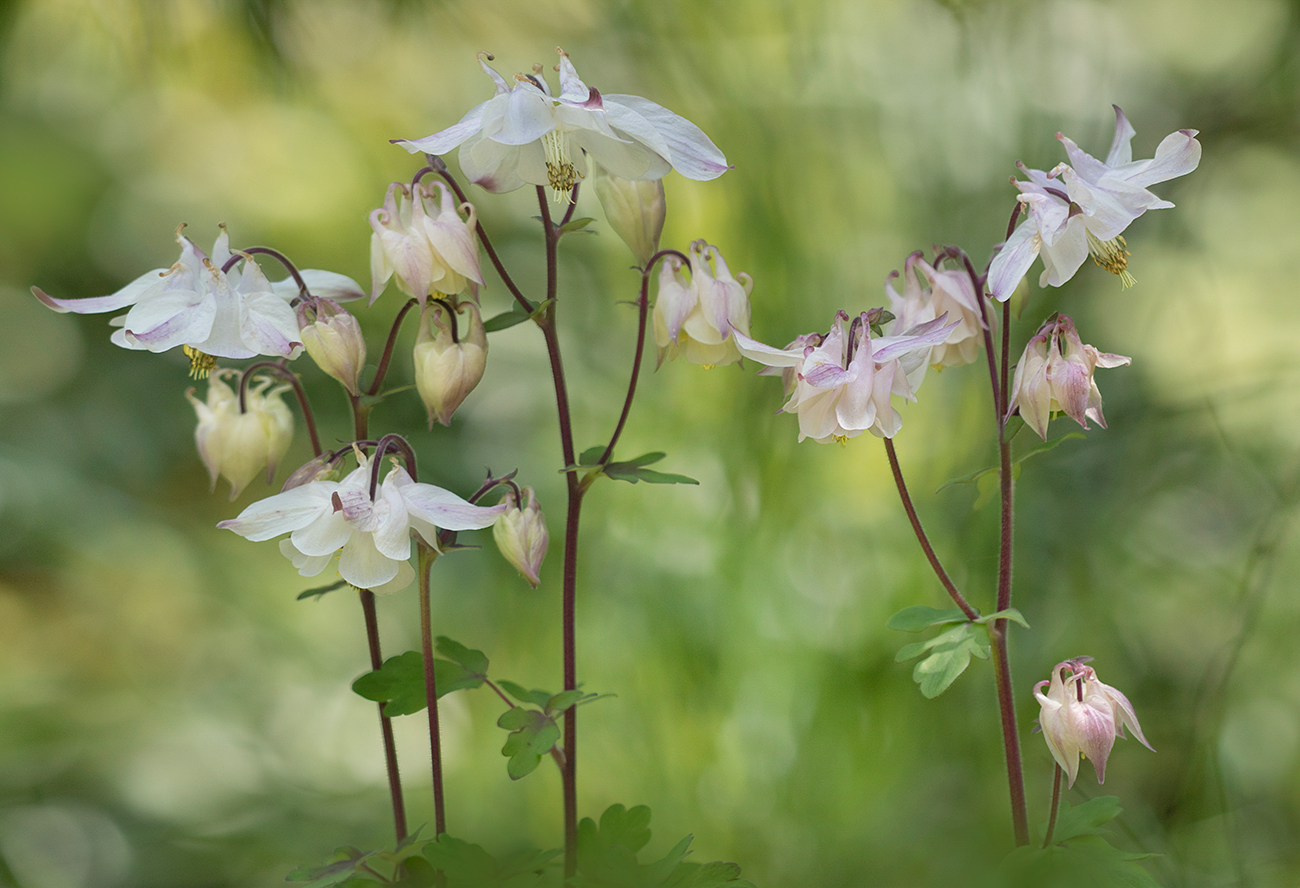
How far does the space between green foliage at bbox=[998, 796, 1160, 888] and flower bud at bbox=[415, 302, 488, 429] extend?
39 cm

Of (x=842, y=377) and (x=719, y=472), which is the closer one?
(x=842, y=377)

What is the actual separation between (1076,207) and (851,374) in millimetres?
151

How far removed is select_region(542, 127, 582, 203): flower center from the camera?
1.72ft

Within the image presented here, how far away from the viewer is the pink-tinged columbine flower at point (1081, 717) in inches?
20.7

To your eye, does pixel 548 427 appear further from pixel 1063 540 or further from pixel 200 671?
pixel 1063 540

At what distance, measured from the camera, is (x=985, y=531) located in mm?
1040

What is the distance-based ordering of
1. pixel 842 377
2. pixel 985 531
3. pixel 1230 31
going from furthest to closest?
pixel 1230 31 → pixel 985 531 → pixel 842 377

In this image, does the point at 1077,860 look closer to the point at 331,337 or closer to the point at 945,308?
the point at 945,308

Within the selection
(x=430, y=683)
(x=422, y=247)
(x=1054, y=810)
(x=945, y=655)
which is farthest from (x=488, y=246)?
(x=1054, y=810)

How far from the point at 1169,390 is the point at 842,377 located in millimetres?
811

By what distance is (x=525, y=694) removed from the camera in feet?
1.95

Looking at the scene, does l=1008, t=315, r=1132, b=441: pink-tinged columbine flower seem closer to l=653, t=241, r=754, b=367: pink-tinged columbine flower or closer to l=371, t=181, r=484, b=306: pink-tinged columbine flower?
l=653, t=241, r=754, b=367: pink-tinged columbine flower

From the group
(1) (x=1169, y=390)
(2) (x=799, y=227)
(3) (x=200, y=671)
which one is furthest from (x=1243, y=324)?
(3) (x=200, y=671)

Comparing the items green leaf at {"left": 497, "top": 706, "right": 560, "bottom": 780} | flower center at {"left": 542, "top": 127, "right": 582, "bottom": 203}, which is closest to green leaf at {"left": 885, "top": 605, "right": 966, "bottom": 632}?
green leaf at {"left": 497, "top": 706, "right": 560, "bottom": 780}
